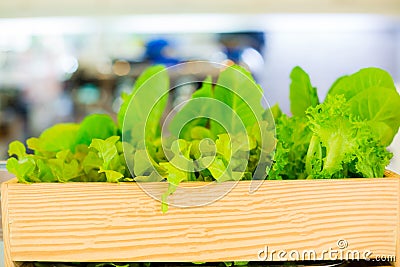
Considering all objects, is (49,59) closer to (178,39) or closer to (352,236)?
(178,39)

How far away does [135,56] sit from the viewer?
3.16 metres

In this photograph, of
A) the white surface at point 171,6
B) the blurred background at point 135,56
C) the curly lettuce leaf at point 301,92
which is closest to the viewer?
the curly lettuce leaf at point 301,92

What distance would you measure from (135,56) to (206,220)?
2.61 meters

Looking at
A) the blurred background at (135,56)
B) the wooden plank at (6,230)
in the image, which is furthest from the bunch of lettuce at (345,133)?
the blurred background at (135,56)

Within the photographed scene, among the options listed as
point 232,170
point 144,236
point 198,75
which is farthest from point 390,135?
point 198,75

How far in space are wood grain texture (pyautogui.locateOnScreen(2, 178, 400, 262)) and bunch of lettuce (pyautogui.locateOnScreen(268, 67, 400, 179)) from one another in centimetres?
3

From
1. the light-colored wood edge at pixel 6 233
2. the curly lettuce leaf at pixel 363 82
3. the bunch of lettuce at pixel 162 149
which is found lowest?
the light-colored wood edge at pixel 6 233

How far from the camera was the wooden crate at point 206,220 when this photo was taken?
2.06 ft

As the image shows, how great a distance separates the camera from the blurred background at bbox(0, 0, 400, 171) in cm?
305

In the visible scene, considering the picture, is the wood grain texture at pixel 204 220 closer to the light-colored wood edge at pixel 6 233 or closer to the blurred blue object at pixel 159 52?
the light-colored wood edge at pixel 6 233

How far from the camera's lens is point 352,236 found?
641mm

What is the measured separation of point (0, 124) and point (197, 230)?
2.77m

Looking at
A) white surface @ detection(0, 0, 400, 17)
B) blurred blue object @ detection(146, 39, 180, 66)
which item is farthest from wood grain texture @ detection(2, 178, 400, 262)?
blurred blue object @ detection(146, 39, 180, 66)

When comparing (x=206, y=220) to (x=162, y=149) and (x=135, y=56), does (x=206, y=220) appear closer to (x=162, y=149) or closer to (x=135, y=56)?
(x=162, y=149)
